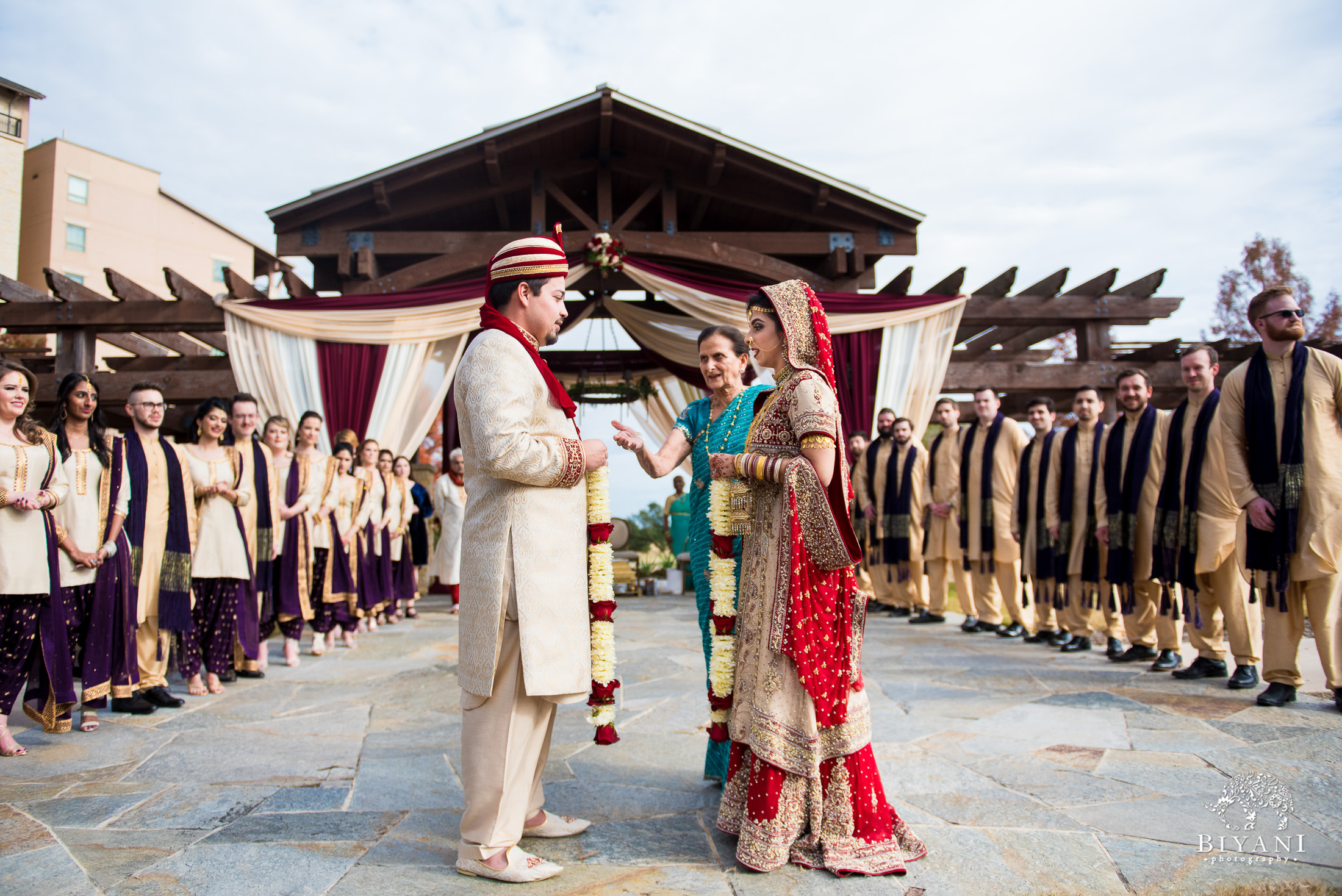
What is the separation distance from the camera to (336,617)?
6.28m

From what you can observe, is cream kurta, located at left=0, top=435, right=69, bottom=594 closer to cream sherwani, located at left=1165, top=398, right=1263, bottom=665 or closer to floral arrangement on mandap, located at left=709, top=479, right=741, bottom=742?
floral arrangement on mandap, located at left=709, top=479, right=741, bottom=742

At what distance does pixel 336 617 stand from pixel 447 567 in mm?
3469

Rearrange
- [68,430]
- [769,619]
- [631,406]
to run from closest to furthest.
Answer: [769,619] < [68,430] < [631,406]

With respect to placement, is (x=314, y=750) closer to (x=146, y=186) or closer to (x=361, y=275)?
(x=361, y=275)

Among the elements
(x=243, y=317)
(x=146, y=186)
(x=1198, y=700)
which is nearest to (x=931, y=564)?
(x=1198, y=700)

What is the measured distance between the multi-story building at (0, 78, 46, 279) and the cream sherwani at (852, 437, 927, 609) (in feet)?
59.1

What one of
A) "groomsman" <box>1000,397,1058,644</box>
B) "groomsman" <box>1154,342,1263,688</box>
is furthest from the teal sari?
"groomsman" <box>1000,397,1058,644</box>

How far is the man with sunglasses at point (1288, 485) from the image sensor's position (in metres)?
3.74

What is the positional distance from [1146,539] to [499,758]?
4.59 m

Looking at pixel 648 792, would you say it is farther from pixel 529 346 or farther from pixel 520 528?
pixel 529 346

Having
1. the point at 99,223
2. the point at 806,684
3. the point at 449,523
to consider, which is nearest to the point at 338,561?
the point at 449,523

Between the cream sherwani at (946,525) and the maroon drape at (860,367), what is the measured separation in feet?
2.95

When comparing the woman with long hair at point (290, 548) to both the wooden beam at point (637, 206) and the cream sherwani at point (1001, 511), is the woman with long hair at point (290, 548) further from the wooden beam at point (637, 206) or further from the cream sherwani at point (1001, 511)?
the cream sherwani at point (1001, 511)

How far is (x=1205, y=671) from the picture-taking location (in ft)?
15.3
